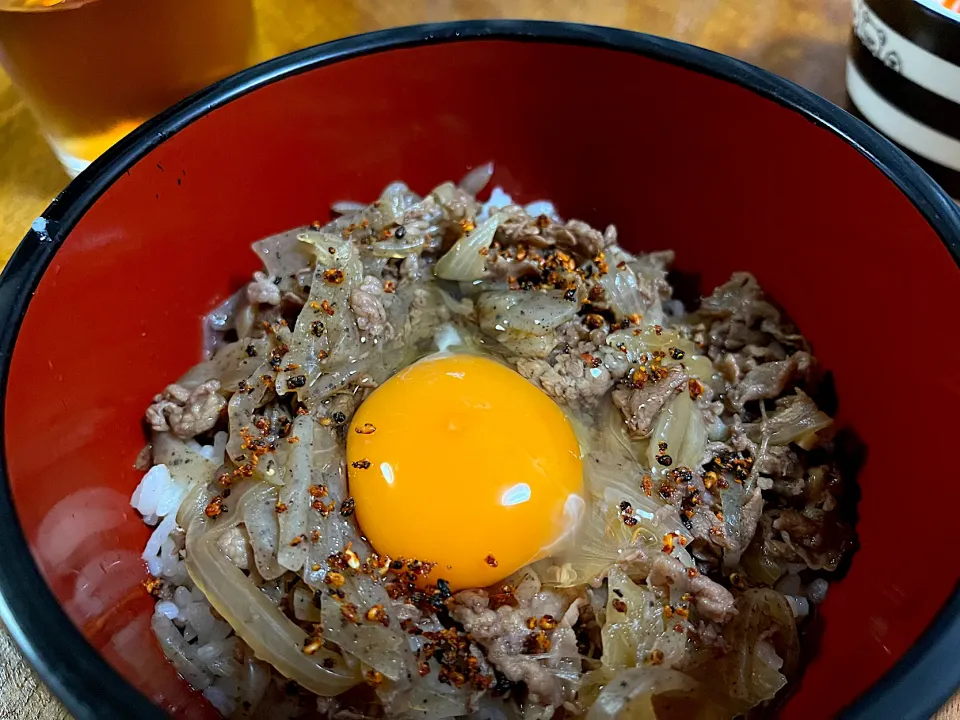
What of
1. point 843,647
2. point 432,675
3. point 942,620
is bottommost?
point 432,675

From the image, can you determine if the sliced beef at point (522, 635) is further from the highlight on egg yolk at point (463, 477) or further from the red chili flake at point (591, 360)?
the red chili flake at point (591, 360)

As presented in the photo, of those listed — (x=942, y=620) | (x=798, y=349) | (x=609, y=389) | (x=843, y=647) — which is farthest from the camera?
(x=798, y=349)

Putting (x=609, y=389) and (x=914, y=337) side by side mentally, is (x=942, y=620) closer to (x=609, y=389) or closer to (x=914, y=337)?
(x=914, y=337)

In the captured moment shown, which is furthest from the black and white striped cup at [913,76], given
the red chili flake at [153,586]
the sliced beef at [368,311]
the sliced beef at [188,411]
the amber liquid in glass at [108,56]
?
the red chili flake at [153,586]

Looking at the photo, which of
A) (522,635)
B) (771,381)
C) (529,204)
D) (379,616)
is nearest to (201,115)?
(529,204)

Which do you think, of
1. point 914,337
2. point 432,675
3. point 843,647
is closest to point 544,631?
point 432,675

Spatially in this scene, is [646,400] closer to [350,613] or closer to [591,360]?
[591,360]
